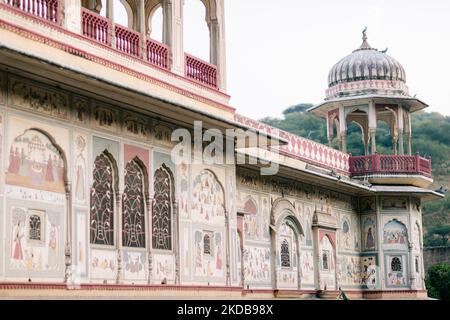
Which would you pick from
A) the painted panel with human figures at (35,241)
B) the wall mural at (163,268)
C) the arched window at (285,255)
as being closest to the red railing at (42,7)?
the painted panel with human figures at (35,241)

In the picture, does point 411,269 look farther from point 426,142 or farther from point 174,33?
point 426,142

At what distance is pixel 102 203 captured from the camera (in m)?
15.0

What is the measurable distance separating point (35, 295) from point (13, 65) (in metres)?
3.19

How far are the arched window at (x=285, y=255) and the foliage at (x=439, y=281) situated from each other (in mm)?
16185

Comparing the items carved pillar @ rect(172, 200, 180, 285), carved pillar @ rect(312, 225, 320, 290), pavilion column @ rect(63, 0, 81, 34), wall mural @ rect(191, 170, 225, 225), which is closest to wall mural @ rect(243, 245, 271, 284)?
carved pillar @ rect(312, 225, 320, 290)

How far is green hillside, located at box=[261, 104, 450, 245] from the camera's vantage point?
2591 inches

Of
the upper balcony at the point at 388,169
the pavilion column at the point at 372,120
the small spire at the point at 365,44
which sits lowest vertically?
the upper balcony at the point at 388,169

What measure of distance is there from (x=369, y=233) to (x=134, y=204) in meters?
12.8

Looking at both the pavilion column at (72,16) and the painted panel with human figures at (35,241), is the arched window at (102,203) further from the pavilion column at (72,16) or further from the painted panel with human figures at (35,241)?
the pavilion column at (72,16)

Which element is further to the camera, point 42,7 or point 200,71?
point 200,71

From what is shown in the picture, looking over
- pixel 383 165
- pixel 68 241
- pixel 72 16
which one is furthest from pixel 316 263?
pixel 72 16

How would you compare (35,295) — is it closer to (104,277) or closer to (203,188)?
(104,277)

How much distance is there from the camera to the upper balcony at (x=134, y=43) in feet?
44.8
